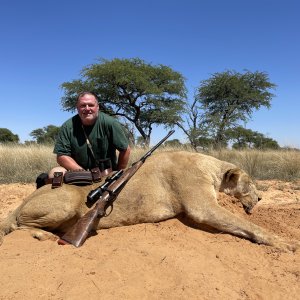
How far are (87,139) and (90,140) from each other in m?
0.04

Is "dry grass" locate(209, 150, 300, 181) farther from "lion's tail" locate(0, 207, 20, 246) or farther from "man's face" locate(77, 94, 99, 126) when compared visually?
"lion's tail" locate(0, 207, 20, 246)

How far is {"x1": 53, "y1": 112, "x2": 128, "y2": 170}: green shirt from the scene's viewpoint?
507 cm

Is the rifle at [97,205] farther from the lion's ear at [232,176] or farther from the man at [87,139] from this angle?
the lion's ear at [232,176]

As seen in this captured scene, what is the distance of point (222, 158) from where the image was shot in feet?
37.8

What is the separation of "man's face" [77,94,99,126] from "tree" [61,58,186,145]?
18.8 metres

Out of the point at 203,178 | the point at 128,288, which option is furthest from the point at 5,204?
the point at 128,288

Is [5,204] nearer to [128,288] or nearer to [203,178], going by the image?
[203,178]

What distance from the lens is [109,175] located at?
4695mm

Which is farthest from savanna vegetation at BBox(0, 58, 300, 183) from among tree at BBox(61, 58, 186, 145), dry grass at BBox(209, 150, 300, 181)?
dry grass at BBox(209, 150, 300, 181)

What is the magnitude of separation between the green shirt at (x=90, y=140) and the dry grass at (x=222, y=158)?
15.6 ft

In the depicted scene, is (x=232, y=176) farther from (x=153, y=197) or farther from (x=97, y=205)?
(x=97, y=205)

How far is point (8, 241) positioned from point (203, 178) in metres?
2.24

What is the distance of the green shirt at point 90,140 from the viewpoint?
5066 mm

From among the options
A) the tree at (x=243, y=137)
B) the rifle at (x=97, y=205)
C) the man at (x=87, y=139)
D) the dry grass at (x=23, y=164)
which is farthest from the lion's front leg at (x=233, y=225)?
the tree at (x=243, y=137)
